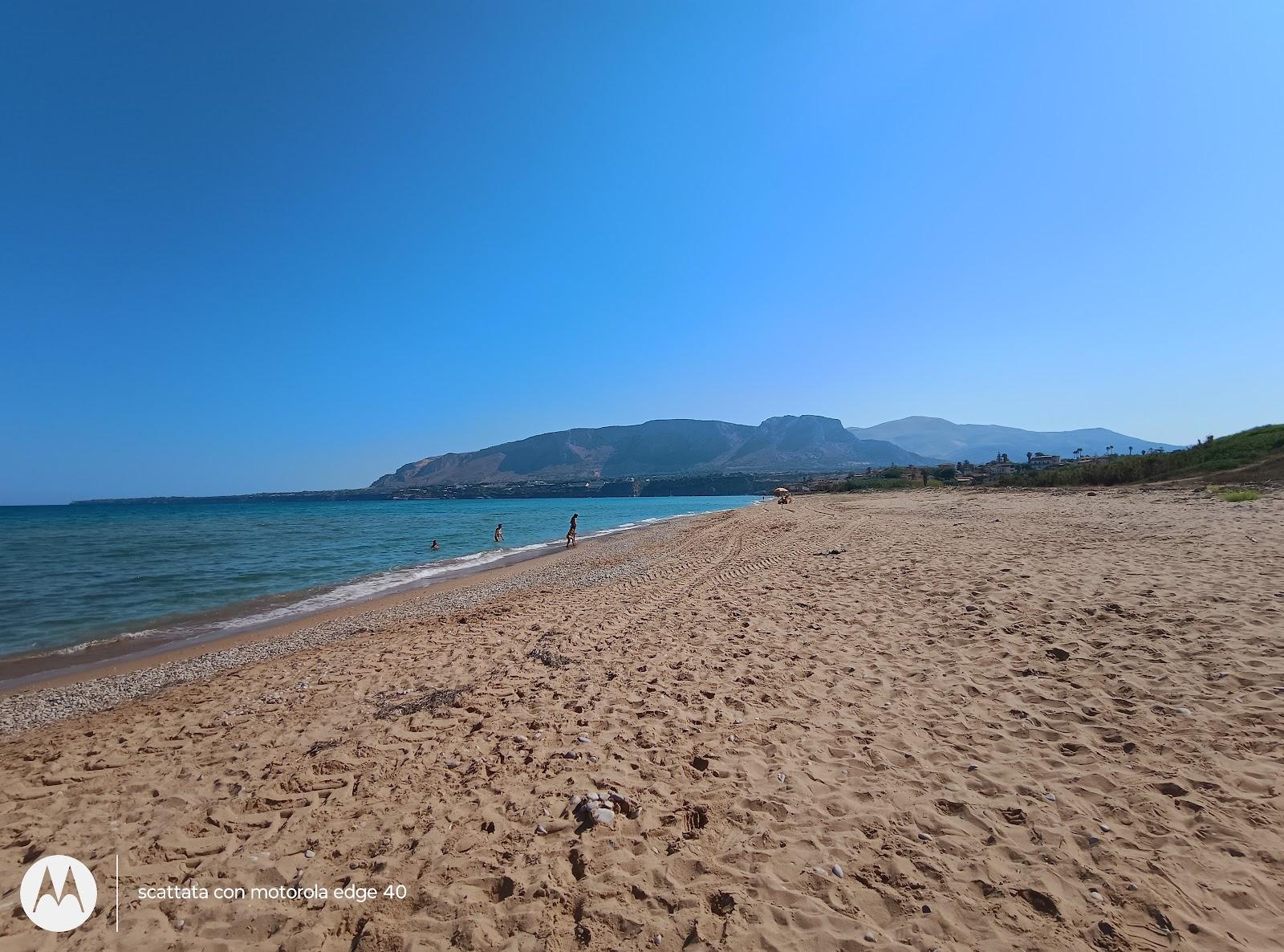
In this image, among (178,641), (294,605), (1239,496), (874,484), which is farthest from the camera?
(874,484)

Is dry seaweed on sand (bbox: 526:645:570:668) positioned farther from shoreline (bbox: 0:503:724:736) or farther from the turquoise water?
the turquoise water

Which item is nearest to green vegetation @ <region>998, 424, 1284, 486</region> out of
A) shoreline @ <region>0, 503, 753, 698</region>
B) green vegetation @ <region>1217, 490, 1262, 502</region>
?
green vegetation @ <region>1217, 490, 1262, 502</region>

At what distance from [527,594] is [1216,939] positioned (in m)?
12.1

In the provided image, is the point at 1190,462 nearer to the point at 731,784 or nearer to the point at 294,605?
the point at 731,784

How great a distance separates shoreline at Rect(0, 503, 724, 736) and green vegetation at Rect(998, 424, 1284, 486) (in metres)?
34.8

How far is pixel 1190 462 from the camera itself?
97.8ft

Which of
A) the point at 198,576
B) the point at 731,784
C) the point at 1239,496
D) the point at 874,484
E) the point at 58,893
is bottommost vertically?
the point at 198,576

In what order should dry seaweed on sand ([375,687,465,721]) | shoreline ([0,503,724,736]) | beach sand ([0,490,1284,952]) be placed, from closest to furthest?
beach sand ([0,490,1284,952]), dry seaweed on sand ([375,687,465,721]), shoreline ([0,503,724,736])

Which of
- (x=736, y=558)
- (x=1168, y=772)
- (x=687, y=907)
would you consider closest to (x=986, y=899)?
(x=687, y=907)

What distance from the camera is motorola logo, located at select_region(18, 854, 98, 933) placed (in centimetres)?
331

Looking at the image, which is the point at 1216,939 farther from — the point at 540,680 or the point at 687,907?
the point at 540,680

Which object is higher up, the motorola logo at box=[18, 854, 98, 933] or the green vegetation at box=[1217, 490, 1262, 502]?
the green vegetation at box=[1217, 490, 1262, 502]

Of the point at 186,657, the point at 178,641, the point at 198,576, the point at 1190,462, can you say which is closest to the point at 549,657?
the point at 186,657

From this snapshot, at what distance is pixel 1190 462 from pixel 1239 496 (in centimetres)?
1728
